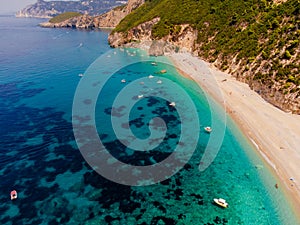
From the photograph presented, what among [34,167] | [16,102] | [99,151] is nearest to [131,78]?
[16,102]

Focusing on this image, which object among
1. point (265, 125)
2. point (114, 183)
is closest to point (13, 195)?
point (114, 183)

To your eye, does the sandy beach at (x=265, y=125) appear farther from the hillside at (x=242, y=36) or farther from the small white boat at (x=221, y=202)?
the small white boat at (x=221, y=202)

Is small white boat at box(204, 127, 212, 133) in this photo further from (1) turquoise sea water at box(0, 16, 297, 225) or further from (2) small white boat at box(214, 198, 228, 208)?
(2) small white boat at box(214, 198, 228, 208)

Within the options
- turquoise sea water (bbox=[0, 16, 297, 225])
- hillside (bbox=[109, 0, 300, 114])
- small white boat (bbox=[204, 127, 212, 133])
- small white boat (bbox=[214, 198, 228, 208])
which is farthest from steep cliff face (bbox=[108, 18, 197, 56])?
small white boat (bbox=[214, 198, 228, 208])

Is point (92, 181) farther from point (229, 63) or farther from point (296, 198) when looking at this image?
point (229, 63)

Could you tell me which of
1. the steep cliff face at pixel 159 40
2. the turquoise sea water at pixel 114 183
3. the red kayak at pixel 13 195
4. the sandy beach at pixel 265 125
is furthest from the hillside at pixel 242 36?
the red kayak at pixel 13 195
